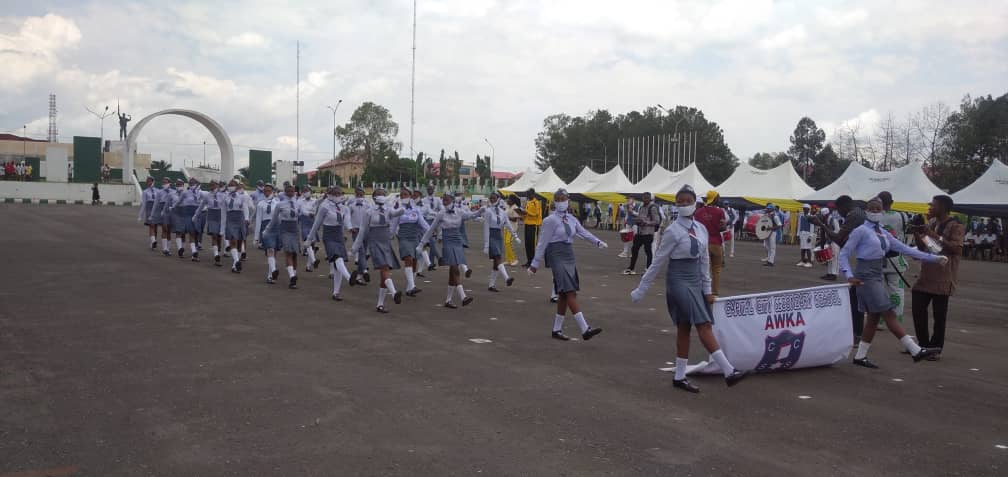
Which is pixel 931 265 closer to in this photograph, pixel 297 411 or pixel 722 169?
pixel 297 411

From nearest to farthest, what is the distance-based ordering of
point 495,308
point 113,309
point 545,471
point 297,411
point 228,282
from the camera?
point 545,471 → point 297,411 → point 113,309 → point 495,308 → point 228,282

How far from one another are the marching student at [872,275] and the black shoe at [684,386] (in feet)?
8.25

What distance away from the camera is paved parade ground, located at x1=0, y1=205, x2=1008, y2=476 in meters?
5.19

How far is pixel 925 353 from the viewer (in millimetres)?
8625

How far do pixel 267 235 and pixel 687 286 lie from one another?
977 centimetres

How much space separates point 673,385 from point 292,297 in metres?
7.79

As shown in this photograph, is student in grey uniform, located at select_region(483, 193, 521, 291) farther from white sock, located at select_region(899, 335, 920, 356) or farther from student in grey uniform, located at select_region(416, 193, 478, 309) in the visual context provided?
white sock, located at select_region(899, 335, 920, 356)

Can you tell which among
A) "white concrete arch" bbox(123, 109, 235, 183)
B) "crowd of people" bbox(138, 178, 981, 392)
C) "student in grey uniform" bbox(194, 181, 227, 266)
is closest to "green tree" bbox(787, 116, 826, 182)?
"white concrete arch" bbox(123, 109, 235, 183)

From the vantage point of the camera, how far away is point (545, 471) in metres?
4.98

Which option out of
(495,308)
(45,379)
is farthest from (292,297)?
(45,379)

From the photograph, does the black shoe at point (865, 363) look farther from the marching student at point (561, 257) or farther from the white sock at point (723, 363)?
the marching student at point (561, 257)

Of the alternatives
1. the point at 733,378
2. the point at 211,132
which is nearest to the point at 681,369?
the point at 733,378

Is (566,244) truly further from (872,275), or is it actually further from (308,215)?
(308,215)

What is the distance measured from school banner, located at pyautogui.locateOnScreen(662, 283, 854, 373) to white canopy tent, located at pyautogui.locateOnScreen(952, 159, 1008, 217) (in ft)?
65.8
